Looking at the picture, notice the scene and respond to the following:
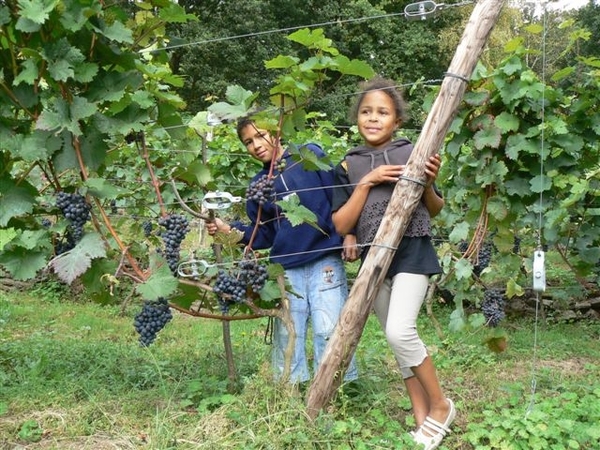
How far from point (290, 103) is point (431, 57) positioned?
18.1 metres

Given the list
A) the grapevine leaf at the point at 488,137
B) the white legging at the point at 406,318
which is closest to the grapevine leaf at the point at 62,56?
the white legging at the point at 406,318

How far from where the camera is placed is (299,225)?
3074mm

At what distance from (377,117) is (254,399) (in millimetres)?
1380

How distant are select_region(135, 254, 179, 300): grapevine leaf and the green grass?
566 millimetres

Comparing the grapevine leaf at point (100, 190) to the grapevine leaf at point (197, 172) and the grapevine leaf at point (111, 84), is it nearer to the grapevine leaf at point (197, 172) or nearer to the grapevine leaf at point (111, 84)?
the grapevine leaf at point (111, 84)

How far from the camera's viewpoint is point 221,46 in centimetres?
1798

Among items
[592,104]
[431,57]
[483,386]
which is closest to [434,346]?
[483,386]

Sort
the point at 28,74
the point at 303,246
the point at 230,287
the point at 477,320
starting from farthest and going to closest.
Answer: the point at 477,320, the point at 303,246, the point at 230,287, the point at 28,74

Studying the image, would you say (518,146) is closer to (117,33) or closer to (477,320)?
(477,320)

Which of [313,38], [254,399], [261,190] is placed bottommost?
[254,399]

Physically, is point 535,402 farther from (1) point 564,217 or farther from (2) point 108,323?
(2) point 108,323

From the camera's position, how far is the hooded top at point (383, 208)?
2760mm

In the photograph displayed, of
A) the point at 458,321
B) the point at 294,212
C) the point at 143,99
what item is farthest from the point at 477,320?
the point at 143,99

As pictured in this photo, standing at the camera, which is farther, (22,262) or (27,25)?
(22,262)
